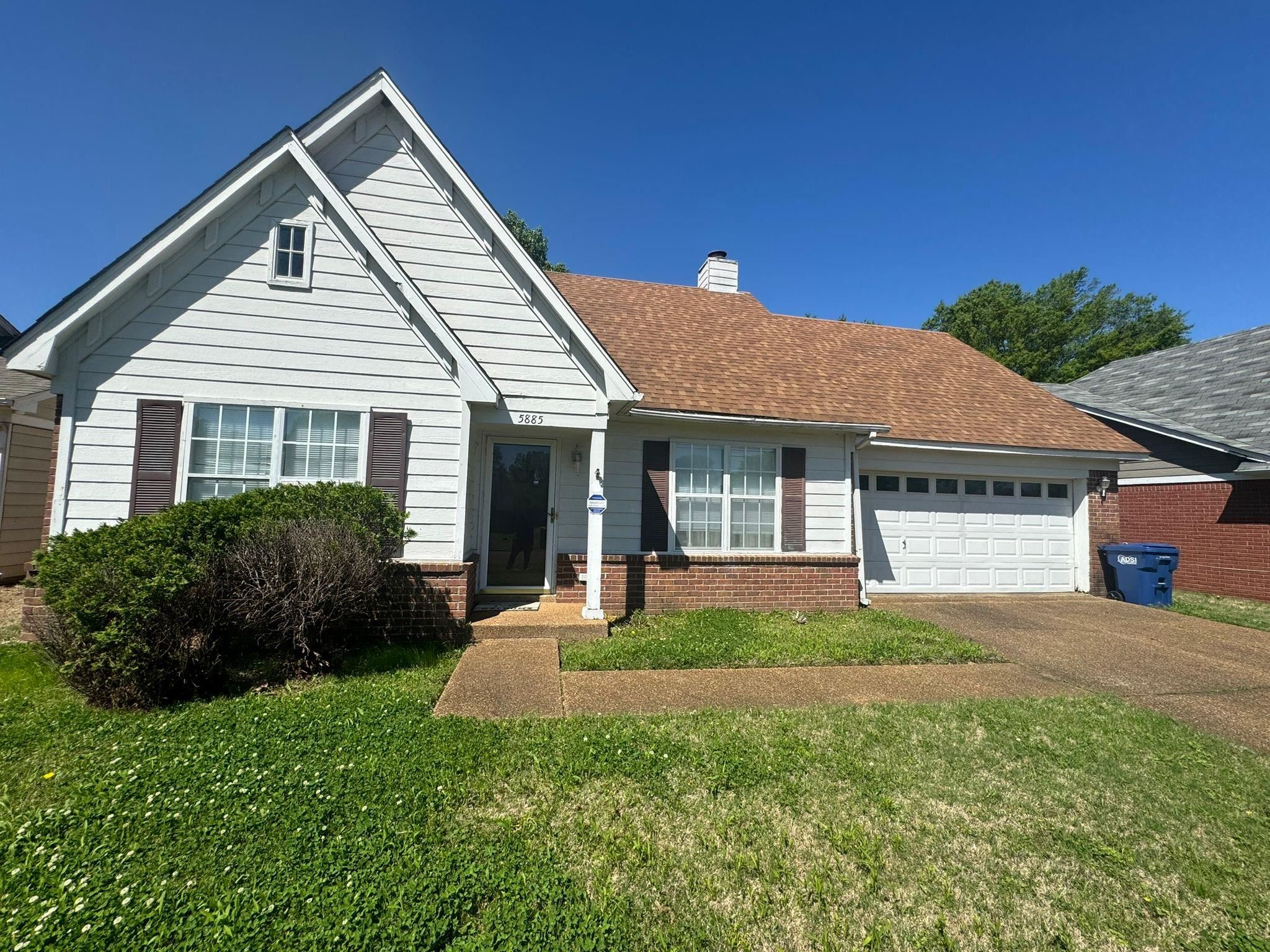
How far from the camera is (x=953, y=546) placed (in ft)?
36.7

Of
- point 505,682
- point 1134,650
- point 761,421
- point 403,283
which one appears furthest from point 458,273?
point 1134,650

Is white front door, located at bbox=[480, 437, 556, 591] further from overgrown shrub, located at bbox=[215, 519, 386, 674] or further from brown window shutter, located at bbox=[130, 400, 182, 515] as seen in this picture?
brown window shutter, located at bbox=[130, 400, 182, 515]

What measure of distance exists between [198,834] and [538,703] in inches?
98.5

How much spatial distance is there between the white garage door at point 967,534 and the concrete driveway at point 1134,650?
0.41 meters

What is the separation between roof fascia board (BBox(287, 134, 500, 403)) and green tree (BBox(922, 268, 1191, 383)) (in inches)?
1585

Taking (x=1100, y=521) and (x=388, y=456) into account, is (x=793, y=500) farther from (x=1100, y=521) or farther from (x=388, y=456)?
(x=1100, y=521)

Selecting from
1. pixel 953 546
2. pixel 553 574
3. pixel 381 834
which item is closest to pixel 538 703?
pixel 381 834

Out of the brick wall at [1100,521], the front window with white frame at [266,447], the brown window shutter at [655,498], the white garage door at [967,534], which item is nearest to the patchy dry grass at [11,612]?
the front window with white frame at [266,447]

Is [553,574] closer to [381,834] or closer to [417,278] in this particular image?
[417,278]

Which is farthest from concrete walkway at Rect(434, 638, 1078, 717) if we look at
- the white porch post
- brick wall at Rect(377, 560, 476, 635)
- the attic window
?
Result: the attic window

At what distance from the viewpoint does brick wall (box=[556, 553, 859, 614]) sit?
27.8ft

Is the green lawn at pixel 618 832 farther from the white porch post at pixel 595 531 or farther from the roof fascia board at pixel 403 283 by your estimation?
the roof fascia board at pixel 403 283

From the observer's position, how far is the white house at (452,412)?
6.59 metres

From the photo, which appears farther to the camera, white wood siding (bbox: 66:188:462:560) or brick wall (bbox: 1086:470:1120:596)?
brick wall (bbox: 1086:470:1120:596)
